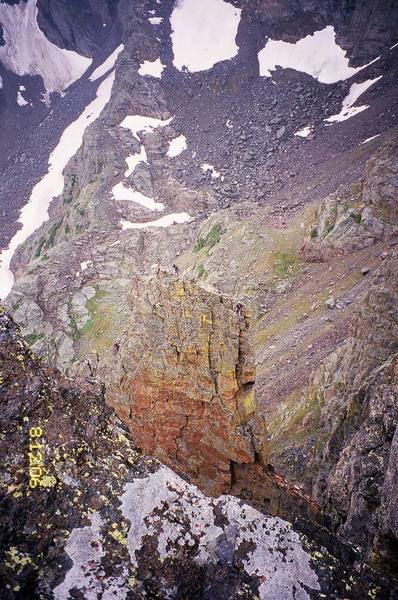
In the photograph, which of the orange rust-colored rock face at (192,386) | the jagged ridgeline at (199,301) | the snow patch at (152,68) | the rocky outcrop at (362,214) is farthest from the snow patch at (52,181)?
the orange rust-colored rock face at (192,386)

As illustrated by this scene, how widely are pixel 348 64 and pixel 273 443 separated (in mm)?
79129

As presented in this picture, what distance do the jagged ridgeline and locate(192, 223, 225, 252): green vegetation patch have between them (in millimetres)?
430

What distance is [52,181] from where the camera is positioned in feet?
334

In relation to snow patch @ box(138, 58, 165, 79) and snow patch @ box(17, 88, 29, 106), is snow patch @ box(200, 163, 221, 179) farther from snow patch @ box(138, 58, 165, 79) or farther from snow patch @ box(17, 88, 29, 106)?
snow patch @ box(17, 88, 29, 106)

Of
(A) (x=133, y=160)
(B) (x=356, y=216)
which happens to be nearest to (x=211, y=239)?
(B) (x=356, y=216)

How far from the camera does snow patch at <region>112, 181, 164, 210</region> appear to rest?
7768 centimetres

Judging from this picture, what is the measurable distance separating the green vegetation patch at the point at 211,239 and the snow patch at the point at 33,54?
89834 millimetres

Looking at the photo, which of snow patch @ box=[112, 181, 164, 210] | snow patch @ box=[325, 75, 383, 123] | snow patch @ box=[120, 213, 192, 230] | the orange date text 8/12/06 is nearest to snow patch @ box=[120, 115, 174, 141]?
snow patch @ box=[112, 181, 164, 210]

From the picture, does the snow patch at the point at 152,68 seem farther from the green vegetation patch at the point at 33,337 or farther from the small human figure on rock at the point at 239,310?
the small human figure on rock at the point at 239,310

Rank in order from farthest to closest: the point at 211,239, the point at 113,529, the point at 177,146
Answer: the point at 177,146
the point at 211,239
the point at 113,529

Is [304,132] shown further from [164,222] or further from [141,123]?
[141,123]

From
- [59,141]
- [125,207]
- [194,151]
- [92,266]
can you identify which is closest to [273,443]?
[92,266]

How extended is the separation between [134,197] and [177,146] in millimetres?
16027

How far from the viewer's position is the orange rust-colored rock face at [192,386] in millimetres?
18172
